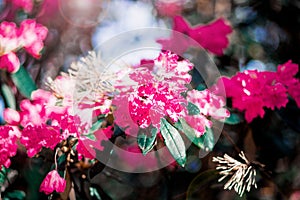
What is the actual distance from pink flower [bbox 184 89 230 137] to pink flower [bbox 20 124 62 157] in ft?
0.89

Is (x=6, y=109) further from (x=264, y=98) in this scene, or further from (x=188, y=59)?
(x=264, y=98)

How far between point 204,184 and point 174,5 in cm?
66

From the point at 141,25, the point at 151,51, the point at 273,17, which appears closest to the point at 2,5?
the point at 141,25

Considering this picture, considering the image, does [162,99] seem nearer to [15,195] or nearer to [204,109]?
[204,109]

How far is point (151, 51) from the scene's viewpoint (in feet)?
3.67

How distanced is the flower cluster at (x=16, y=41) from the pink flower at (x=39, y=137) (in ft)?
0.59

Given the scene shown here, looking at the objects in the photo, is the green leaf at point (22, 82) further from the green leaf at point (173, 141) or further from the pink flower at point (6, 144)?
the green leaf at point (173, 141)

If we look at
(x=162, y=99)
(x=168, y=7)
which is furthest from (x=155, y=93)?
(x=168, y=7)

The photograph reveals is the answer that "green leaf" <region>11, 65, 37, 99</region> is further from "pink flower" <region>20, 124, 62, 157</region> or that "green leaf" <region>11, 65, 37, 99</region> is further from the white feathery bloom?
the white feathery bloom

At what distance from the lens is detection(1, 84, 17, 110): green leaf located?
46.9 inches

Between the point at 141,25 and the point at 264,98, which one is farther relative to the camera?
the point at 141,25

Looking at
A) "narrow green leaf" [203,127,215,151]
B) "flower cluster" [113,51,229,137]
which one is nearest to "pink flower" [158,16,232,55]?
"flower cluster" [113,51,229,137]

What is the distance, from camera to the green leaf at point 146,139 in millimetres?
929

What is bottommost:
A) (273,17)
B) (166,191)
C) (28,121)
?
(166,191)
